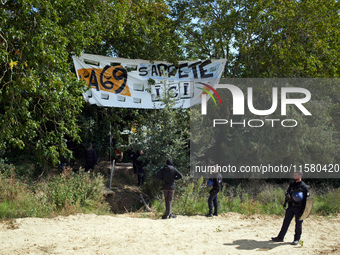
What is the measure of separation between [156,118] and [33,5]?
19.8 feet

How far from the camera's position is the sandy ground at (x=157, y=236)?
7.50 meters

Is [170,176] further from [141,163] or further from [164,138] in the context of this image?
[141,163]

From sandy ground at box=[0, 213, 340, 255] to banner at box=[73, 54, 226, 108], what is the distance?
19.0 feet

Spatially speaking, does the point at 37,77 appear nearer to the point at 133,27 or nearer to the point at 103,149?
the point at 133,27

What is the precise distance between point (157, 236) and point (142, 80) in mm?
8386

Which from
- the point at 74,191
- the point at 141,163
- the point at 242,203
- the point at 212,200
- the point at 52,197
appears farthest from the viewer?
the point at 141,163

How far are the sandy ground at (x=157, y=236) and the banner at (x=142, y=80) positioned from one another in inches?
228

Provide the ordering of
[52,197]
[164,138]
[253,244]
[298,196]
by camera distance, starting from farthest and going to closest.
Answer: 1. [164,138]
2. [52,197]
3. [253,244]
4. [298,196]

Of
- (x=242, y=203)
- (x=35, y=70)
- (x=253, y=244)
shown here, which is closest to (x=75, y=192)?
(x=35, y=70)

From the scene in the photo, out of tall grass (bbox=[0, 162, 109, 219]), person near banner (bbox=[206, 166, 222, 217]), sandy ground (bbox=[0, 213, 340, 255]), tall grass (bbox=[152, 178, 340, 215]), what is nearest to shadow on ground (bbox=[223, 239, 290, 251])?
sandy ground (bbox=[0, 213, 340, 255])

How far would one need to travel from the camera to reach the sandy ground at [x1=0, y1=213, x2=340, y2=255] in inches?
295

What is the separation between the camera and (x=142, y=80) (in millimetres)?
15477

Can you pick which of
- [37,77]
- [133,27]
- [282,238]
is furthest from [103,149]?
[282,238]

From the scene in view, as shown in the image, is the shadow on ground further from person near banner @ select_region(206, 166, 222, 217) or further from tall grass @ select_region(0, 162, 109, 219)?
tall grass @ select_region(0, 162, 109, 219)
